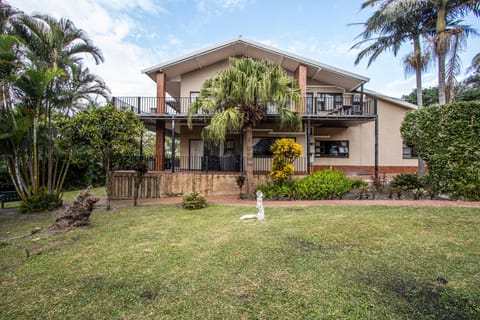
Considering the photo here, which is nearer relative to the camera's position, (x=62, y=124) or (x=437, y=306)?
(x=437, y=306)

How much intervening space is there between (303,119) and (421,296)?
10483 millimetres

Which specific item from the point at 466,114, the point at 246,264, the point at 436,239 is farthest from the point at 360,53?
the point at 246,264

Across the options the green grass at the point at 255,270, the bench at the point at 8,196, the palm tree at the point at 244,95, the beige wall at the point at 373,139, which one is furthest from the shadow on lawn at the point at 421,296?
the bench at the point at 8,196

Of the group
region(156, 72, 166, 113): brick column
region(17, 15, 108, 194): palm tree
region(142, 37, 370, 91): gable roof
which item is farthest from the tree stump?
region(142, 37, 370, 91): gable roof

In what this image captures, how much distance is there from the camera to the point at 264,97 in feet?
29.4

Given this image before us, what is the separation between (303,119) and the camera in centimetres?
1239

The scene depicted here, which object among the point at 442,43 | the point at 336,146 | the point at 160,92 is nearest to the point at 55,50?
the point at 160,92

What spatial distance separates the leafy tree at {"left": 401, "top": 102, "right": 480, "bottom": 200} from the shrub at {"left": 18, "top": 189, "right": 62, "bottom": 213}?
13749 millimetres

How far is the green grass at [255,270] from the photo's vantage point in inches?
101

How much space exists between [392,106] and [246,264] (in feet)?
52.5

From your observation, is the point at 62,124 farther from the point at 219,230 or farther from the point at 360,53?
the point at 360,53

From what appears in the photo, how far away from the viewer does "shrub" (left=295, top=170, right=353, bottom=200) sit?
912 cm

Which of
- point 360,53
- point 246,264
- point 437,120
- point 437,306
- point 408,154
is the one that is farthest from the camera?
point 408,154

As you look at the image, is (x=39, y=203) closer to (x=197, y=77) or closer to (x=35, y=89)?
(x=35, y=89)
